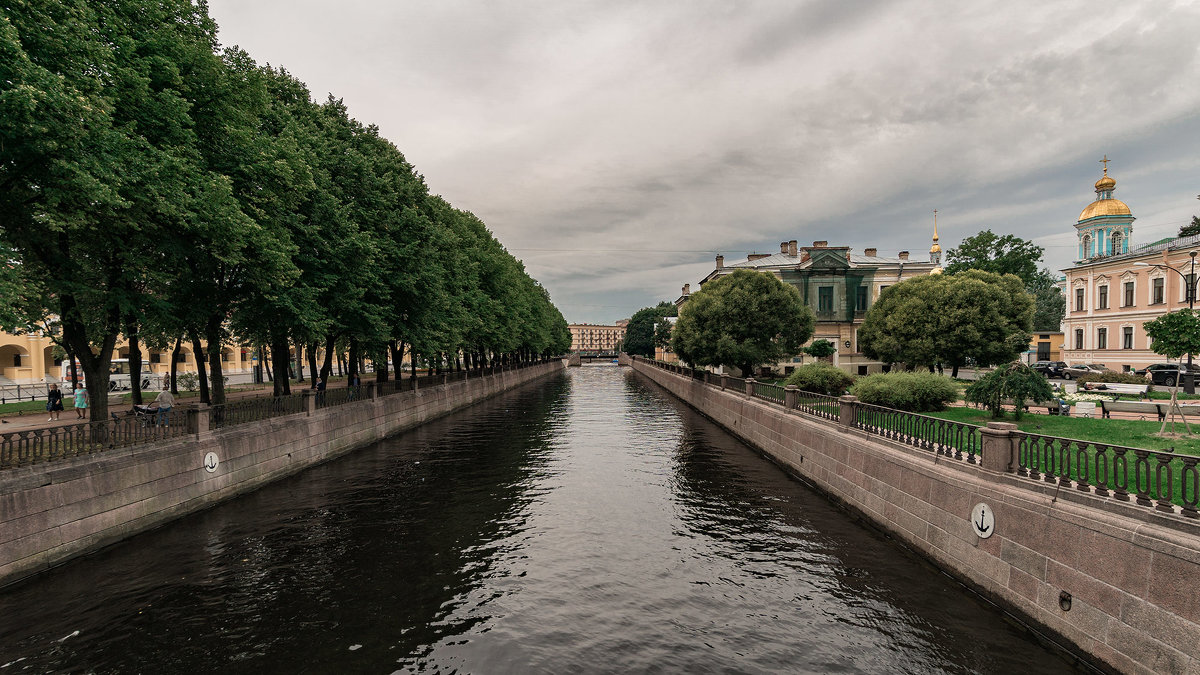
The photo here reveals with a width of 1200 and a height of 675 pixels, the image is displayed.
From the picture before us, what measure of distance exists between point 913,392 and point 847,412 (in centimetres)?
799

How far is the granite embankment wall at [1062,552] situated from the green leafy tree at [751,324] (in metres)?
25.9

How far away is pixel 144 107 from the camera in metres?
14.1

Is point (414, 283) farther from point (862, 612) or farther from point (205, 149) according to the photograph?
point (862, 612)

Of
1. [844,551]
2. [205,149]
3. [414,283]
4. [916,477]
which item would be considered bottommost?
[844,551]

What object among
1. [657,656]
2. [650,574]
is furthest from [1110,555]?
[650,574]

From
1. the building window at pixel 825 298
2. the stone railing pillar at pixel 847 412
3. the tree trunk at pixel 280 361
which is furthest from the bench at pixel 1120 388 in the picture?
the tree trunk at pixel 280 361

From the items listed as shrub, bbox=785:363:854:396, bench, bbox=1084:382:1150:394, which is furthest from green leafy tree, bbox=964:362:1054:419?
bench, bbox=1084:382:1150:394

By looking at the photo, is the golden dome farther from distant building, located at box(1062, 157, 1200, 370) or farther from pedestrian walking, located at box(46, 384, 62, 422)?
pedestrian walking, located at box(46, 384, 62, 422)

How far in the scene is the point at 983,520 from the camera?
9617mm

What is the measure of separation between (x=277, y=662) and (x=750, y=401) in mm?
23927

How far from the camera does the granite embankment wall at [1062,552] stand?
21.4ft

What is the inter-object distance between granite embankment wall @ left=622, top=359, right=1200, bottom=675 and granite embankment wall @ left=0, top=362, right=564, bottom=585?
1820cm

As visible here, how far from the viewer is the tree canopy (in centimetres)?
3334

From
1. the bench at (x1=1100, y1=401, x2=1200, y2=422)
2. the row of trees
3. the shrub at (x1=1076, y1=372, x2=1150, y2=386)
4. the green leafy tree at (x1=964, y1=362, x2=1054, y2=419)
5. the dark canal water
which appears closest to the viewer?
the dark canal water
